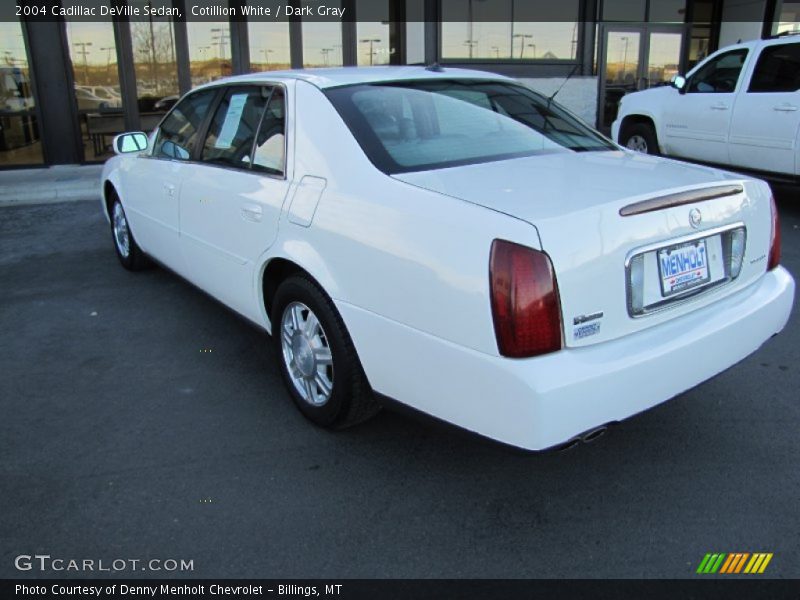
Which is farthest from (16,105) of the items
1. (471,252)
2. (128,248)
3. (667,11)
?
(667,11)

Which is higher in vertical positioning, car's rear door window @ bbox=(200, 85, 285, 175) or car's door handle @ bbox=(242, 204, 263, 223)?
A: car's rear door window @ bbox=(200, 85, 285, 175)

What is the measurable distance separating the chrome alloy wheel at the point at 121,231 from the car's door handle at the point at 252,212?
2529mm

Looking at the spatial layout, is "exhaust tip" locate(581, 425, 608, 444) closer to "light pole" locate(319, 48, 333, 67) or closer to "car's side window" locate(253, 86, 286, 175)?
"car's side window" locate(253, 86, 286, 175)

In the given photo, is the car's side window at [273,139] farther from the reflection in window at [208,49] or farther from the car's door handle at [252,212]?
the reflection in window at [208,49]

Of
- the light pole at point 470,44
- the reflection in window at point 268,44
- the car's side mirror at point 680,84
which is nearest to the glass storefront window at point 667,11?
the light pole at point 470,44

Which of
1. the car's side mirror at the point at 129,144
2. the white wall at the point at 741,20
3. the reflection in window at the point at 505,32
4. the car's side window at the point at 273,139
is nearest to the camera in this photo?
the car's side window at the point at 273,139

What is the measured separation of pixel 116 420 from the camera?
3432 mm

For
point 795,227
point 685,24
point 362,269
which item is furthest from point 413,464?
point 685,24

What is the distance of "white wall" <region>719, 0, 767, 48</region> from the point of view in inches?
600

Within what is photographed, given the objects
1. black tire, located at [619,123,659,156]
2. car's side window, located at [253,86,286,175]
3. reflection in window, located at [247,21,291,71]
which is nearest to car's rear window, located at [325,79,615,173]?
car's side window, located at [253,86,286,175]

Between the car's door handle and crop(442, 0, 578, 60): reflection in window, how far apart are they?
1077cm

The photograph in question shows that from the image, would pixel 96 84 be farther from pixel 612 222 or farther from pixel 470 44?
pixel 612 222

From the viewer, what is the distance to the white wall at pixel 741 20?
15242 millimetres

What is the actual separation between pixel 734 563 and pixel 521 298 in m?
1.21
